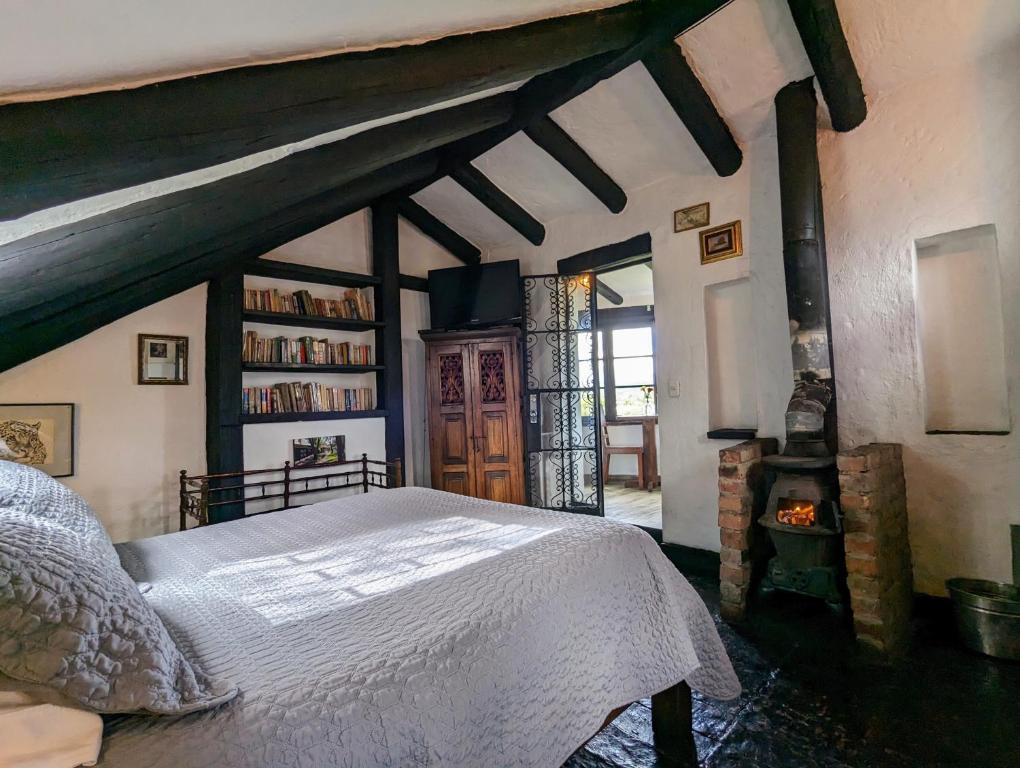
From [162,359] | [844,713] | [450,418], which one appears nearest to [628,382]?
[450,418]

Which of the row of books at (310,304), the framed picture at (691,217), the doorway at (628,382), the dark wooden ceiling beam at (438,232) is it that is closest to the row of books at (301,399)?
the row of books at (310,304)

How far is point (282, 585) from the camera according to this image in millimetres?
1264

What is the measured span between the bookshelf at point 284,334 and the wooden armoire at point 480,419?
0.41 m

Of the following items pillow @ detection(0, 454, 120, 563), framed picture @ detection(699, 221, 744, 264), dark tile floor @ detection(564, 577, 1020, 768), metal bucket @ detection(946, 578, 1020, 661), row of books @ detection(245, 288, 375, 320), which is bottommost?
dark tile floor @ detection(564, 577, 1020, 768)

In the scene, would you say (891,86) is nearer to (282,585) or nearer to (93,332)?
(282,585)

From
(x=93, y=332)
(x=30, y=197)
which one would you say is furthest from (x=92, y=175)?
(x=93, y=332)

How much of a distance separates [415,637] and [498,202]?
13.2 feet

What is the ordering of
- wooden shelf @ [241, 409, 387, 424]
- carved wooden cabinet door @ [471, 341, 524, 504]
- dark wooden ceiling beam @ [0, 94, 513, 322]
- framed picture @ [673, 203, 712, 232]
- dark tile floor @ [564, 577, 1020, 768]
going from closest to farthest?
dark wooden ceiling beam @ [0, 94, 513, 322]
dark tile floor @ [564, 577, 1020, 768]
framed picture @ [673, 203, 712, 232]
wooden shelf @ [241, 409, 387, 424]
carved wooden cabinet door @ [471, 341, 524, 504]

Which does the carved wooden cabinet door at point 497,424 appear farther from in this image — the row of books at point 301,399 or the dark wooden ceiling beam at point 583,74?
the dark wooden ceiling beam at point 583,74

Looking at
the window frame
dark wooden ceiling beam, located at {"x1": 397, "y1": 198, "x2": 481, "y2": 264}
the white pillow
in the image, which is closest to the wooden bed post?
the white pillow

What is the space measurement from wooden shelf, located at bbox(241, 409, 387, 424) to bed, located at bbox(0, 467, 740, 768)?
1.90 metres

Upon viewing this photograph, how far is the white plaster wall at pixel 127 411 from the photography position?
2.96 m

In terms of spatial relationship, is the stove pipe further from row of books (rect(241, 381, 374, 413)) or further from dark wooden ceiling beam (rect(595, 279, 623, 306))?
dark wooden ceiling beam (rect(595, 279, 623, 306))

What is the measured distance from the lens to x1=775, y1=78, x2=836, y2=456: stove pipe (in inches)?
105
